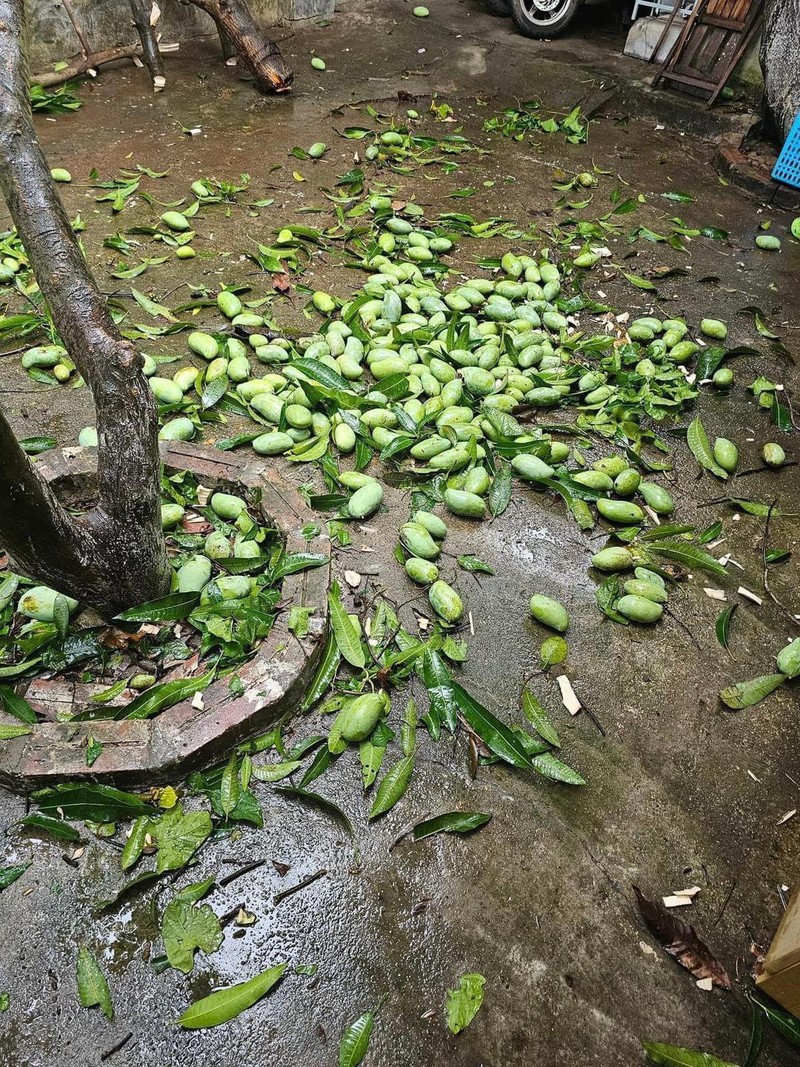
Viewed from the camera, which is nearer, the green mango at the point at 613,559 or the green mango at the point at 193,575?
the green mango at the point at 193,575

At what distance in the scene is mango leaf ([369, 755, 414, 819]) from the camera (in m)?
1.93

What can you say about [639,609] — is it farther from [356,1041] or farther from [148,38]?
[148,38]

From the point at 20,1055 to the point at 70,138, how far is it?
5.60 meters

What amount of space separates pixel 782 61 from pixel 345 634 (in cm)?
585

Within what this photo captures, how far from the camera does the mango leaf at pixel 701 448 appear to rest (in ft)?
10.2

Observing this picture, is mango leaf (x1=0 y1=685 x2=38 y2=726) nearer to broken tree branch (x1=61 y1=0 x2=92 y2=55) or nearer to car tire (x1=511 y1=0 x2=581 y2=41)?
broken tree branch (x1=61 y1=0 x2=92 y2=55)

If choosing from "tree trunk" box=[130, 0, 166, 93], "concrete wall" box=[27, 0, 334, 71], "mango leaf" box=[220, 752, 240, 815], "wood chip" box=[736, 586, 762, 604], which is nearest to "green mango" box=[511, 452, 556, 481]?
"wood chip" box=[736, 586, 762, 604]

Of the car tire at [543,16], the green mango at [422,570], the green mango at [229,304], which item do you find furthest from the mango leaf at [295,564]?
the car tire at [543,16]

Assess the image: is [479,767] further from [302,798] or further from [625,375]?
[625,375]

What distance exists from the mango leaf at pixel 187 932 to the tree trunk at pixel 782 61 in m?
6.43

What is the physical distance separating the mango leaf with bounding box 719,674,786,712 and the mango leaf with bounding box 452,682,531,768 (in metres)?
0.77

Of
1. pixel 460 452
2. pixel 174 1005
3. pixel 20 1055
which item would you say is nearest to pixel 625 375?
pixel 460 452

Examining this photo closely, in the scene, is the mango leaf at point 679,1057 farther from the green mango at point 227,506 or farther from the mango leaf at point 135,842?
the green mango at point 227,506

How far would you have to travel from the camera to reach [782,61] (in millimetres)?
5285
